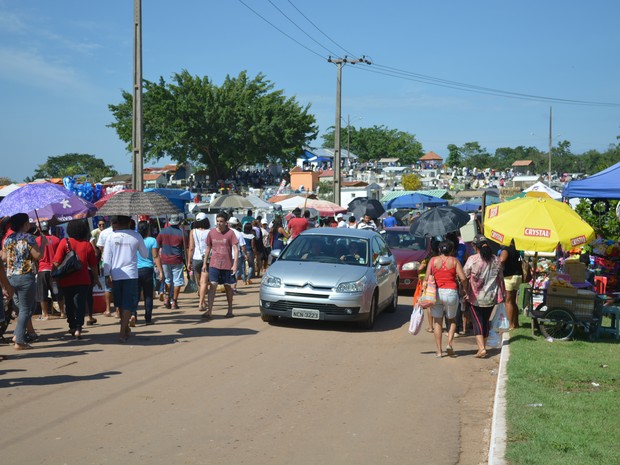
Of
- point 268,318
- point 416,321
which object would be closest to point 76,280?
point 268,318

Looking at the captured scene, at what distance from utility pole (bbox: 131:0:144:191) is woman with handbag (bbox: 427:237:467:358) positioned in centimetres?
901

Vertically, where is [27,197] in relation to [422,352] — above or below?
above

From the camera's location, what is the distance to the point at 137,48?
17500 millimetres

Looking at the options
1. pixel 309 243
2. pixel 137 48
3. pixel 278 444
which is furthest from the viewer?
pixel 137 48

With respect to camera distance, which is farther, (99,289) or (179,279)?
(179,279)

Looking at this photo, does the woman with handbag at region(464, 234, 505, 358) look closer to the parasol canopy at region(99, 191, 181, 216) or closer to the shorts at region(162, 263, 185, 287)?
the parasol canopy at region(99, 191, 181, 216)

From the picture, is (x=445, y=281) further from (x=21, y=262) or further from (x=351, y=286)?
(x=21, y=262)

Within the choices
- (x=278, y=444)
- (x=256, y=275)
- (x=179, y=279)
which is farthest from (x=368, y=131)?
(x=278, y=444)

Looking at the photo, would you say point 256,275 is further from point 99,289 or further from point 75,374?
point 75,374

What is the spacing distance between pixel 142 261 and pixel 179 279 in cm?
193

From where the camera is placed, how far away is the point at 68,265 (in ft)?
35.2

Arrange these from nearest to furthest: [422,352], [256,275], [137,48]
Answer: [422,352], [137,48], [256,275]

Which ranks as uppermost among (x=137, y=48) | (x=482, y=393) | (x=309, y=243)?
(x=137, y=48)

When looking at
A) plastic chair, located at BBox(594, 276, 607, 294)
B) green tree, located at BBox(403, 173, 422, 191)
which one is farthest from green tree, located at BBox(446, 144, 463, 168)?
plastic chair, located at BBox(594, 276, 607, 294)
